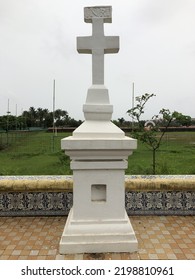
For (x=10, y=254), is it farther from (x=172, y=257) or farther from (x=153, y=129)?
(x=153, y=129)

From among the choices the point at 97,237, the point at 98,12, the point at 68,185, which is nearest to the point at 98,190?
the point at 97,237

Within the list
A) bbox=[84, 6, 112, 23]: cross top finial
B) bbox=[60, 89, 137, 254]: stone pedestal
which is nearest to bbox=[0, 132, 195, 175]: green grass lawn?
bbox=[60, 89, 137, 254]: stone pedestal

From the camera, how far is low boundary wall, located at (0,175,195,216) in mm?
4172

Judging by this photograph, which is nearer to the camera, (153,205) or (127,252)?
(127,252)

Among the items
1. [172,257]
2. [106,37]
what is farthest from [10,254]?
[106,37]

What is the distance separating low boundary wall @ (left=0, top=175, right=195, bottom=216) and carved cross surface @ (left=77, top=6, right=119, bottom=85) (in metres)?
1.82

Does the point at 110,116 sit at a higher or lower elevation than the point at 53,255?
higher

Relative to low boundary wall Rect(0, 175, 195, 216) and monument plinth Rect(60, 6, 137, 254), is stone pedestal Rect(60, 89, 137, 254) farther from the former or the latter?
low boundary wall Rect(0, 175, 195, 216)

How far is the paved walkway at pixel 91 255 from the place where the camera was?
3.08m

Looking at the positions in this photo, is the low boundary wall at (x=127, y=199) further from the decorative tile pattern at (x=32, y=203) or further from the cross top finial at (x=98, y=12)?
the cross top finial at (x=98, y=12)

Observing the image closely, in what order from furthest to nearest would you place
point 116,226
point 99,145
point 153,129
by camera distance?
point 153,129 < point 116,226 < point 99,145

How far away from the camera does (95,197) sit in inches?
130

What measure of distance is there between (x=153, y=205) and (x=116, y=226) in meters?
1.20

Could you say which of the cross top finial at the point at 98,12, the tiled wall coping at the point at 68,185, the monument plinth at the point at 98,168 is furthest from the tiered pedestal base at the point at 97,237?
the cross top finial at the point at 98,12
